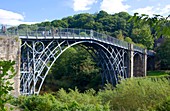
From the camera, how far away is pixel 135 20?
7.63ft

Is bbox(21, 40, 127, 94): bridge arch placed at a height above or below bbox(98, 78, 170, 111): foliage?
above

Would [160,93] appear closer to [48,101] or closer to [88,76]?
[48,101]

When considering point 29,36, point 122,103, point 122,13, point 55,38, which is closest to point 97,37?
point 55,38

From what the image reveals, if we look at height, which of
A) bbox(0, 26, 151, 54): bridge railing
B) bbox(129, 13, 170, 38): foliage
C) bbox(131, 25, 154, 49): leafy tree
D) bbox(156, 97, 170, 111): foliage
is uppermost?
bbox(131, 25, 154, 49): leafy tree

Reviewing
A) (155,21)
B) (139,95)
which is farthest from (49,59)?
(155,21)

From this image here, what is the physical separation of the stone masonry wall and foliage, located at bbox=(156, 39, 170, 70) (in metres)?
29.1

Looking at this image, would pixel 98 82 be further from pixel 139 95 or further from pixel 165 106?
pixel 165 106

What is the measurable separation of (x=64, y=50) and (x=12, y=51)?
6.68 m

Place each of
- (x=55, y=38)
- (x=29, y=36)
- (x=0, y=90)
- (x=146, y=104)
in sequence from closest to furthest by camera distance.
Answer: (x=0, y=90)
(x=146, y=104)
(x=29, y=36)
(x=55, y=38)

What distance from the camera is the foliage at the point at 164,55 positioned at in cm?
4103

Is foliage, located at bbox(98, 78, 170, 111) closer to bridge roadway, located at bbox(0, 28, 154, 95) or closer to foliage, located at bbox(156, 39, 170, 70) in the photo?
bridge roadway, located at bbox(0, 28, 154, 95)

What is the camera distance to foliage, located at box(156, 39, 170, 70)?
135 ft

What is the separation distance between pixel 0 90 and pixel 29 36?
17.9 metres

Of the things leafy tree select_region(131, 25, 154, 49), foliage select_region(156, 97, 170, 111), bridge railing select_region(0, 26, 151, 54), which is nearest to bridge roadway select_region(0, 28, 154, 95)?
bridge railing select_region(0, 26, 151, 54)
